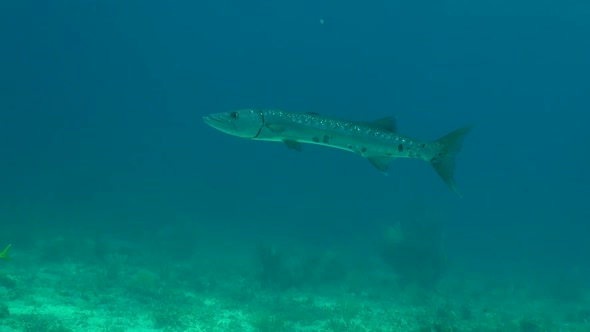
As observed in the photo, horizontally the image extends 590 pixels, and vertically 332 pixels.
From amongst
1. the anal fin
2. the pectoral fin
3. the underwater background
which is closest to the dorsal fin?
the anal fin

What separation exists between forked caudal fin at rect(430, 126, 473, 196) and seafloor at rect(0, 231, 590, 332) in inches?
228

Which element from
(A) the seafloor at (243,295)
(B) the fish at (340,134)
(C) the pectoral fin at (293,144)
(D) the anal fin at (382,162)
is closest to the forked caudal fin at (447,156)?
(B) the fish at (340,134)

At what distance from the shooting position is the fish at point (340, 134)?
5.37 metres

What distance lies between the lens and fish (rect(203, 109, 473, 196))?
5367 mm

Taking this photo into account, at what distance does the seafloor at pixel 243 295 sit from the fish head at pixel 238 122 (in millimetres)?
7596

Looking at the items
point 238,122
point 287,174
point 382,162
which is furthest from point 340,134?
point 287,174

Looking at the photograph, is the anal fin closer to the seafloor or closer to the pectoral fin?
the pectoral fin

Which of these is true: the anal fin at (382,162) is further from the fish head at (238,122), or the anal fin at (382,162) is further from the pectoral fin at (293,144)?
the fish head at (238,122)

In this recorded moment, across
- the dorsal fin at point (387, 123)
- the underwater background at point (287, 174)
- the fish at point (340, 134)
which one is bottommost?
the fish at point (340, 134)

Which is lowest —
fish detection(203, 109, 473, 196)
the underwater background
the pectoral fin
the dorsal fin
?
the pectoral fin

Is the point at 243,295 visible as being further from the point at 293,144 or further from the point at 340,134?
the point at 340,134

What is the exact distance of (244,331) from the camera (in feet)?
39.5

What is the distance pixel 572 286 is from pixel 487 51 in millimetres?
102289

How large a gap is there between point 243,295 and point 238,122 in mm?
11266
